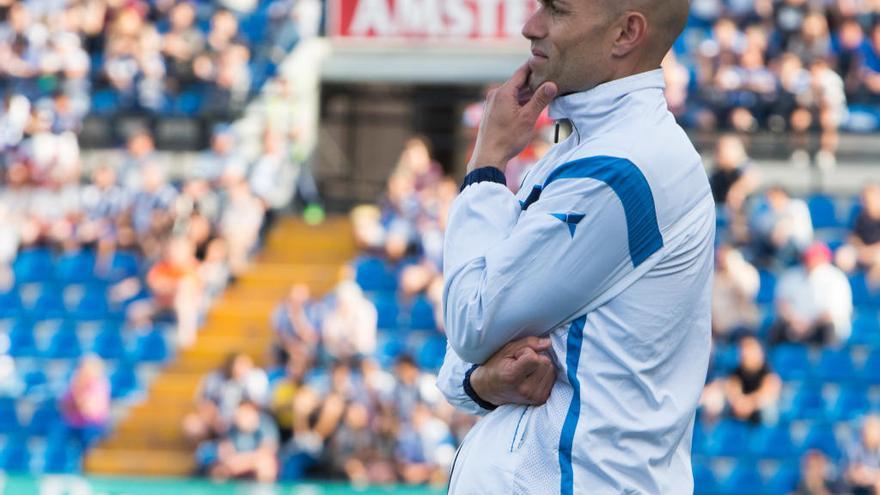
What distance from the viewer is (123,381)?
49.5 ft

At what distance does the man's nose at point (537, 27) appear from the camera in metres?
2.76

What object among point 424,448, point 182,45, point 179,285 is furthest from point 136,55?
point 424,448

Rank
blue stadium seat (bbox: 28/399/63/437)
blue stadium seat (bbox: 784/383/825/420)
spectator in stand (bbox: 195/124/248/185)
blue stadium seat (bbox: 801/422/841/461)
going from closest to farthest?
1. blue stadium seat (bbox: 801/422/841/461)
2. blue stadium seat (bbox: 784/383/825/420)
3. blue stadium seat (bbox: 28/399/63/437)
4. spectator in stand (bbox: 195/124/248/185)

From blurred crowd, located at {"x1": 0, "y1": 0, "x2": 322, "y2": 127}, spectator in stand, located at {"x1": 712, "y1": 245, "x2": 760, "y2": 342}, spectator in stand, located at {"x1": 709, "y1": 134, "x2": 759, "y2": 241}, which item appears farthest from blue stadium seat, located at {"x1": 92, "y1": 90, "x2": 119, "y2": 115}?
spectator in stand, located at {"x1": 712, "y1": 245, "x2": 760, "y2": 342}

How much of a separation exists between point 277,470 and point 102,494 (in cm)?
143

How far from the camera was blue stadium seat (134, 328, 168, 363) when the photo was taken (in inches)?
602

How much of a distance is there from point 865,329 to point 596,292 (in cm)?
1159

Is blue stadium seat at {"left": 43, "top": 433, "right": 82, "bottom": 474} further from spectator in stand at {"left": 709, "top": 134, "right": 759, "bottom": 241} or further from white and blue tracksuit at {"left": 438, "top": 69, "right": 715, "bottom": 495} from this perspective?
white and blue tracksuit at {"left": 438, "top": 69, "right": 715, "bottom": 495}

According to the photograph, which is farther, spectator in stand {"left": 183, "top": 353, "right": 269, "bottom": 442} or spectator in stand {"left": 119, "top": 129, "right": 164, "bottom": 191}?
spectator in stand {"left": 119, "top": 129, "right": 164, "bottom": 191}

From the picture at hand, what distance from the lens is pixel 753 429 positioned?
1266 cm

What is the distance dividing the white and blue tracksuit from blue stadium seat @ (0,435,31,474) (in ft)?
40.3

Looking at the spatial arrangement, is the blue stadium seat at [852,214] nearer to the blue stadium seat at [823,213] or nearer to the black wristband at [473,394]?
the blue stadium seat at [823,213]

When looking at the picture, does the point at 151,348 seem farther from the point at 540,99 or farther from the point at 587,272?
the point at 587,272

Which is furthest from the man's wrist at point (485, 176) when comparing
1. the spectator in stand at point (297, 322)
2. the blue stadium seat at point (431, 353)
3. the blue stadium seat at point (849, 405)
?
the spectator in stand at point (297, 322)
